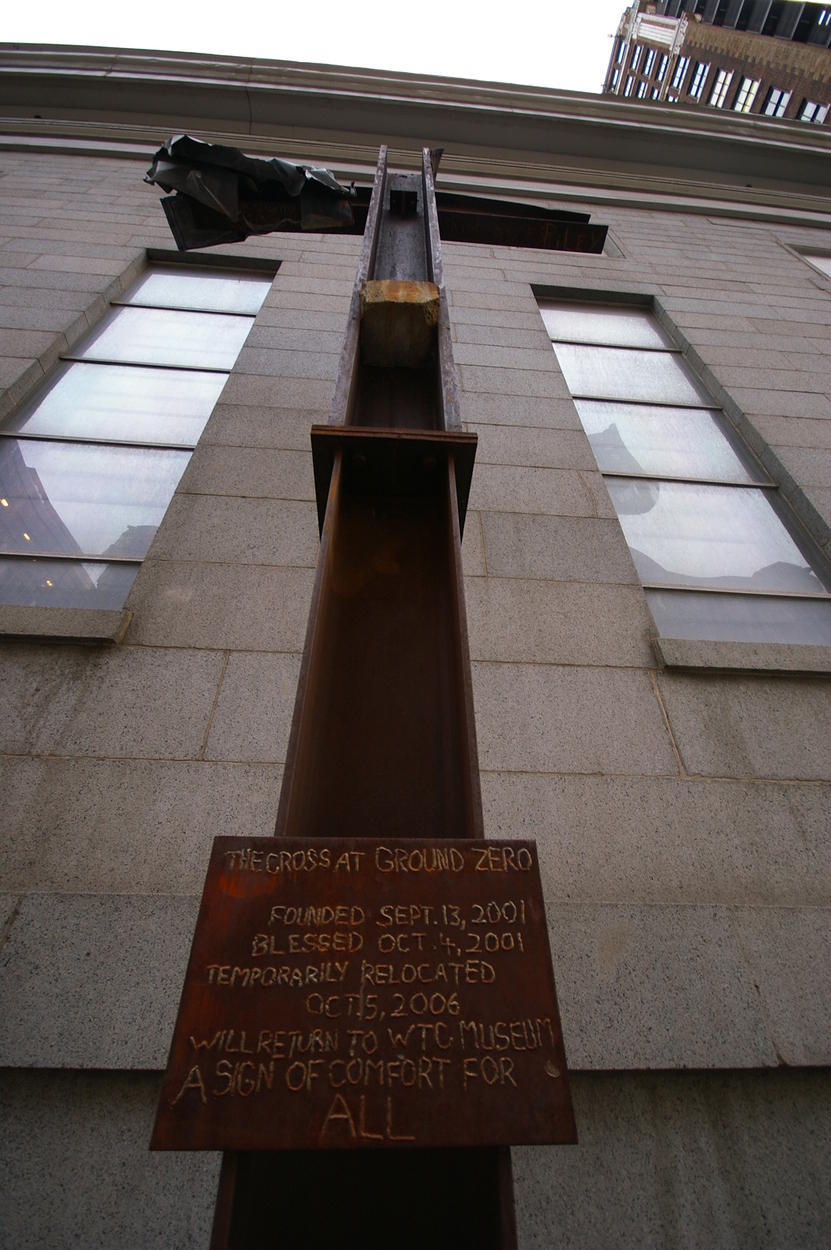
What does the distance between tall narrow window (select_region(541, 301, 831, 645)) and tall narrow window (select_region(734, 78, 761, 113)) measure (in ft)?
142

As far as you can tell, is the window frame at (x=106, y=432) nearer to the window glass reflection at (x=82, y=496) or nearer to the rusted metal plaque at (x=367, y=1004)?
the window glass reflection at (x=82, y=496)

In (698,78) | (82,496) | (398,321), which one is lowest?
(82,496)

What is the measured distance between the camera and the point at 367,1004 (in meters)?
1.33

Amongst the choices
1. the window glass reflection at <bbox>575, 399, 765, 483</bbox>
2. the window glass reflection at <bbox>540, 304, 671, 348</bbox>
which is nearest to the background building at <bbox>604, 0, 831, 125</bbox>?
the window glass reflection at <bbox>540, 304, 671, 348</bbox>

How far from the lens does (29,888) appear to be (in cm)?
293

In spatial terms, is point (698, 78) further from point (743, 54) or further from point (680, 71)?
point (743, 54)

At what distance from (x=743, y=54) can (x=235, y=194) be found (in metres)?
48.7

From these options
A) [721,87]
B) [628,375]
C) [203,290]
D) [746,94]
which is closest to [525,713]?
[628,375]

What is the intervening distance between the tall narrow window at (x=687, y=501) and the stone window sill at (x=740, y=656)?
475mm

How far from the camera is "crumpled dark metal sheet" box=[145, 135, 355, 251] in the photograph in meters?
5.03

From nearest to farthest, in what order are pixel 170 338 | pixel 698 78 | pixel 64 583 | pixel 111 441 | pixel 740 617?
pixel 64 583 < pixel 740 617 < pixel 111 441 < pixel 170 338 < pixel 698 78

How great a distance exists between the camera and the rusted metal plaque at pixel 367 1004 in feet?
3.88

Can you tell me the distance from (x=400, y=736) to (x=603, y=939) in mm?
1956

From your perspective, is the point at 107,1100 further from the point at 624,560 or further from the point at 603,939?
the point at 624,560
